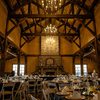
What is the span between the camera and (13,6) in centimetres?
1227

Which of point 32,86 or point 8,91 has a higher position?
point 8,91

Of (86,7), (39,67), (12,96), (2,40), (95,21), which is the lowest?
(12,96)

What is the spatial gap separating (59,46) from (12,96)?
1436 centimetres

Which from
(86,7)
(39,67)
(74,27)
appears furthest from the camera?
(39,67)

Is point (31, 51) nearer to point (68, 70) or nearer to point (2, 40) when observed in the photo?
point (68, 70)

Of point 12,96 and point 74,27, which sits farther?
point 74,27

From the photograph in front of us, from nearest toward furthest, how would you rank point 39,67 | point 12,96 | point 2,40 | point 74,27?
point 12,96, point 2,40, point 74,27, point 39,67

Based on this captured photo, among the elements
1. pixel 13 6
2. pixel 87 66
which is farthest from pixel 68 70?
pixel 13 6

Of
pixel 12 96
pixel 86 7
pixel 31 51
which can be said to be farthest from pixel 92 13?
pixel 31 51

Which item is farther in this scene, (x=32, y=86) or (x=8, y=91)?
(x=32, y=86)

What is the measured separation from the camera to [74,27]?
1762 cm

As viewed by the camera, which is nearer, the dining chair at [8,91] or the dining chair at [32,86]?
the dining chair at [8,91]

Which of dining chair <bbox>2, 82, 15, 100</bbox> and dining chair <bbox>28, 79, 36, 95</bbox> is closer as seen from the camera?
dining chair <bbox>2, 82, 15, 100</bbox>

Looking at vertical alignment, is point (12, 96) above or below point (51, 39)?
below
